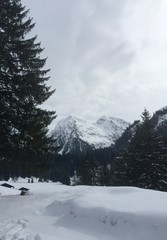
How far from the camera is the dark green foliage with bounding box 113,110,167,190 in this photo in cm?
3412

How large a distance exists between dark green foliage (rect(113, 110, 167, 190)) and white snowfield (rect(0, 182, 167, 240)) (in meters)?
19.3

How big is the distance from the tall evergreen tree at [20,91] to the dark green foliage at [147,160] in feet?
56.9

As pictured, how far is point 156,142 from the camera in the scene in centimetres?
3612

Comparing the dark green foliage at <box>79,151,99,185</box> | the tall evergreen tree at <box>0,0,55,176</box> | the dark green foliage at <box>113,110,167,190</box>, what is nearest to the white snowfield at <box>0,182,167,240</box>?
the tall evergreen tree at <box>0,0,55,176</box>

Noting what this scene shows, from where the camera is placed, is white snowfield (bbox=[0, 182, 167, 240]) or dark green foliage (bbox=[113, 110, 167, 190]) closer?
white snowfield (bbox=[0, 182, 167, 240])

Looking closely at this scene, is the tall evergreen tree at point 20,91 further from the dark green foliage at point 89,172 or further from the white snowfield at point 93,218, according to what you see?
the dark green foliage at point 89,172

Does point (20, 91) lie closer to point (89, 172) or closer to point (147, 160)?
point (147, 160)

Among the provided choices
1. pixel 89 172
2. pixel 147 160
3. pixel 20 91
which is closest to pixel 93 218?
pixel 20 91

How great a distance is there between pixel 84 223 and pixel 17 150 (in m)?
8.39

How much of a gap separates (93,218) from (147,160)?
24.2 metres

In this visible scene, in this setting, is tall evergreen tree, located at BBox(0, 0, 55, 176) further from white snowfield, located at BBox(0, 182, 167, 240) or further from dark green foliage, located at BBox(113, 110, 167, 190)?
dark green foliage, located at BBox(113, 110, 167, 190)

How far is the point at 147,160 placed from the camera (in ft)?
115

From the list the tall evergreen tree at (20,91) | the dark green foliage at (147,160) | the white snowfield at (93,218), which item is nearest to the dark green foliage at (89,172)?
the dark green foliage at (147,160)

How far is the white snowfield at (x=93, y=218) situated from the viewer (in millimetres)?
10141
